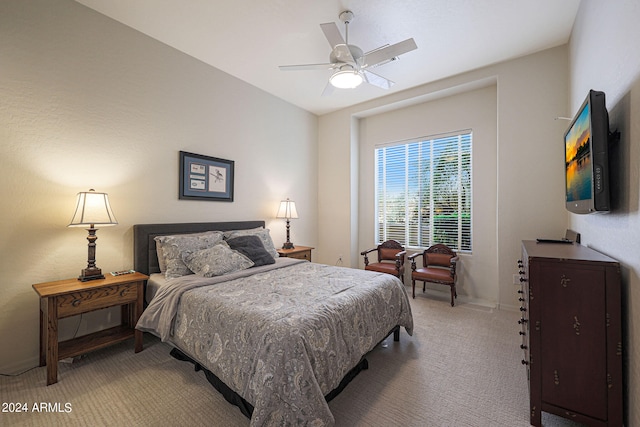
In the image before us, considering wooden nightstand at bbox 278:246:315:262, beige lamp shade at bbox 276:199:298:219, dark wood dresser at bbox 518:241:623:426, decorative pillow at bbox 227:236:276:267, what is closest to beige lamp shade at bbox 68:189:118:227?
decorative pillow at bbox 227:236:276:267

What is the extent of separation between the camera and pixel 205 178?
3449 millimetres

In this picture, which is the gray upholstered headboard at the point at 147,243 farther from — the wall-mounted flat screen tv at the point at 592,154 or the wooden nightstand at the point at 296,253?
the wall-mounted flat screen tv at the point at 592,154

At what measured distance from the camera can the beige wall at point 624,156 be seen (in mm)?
1301

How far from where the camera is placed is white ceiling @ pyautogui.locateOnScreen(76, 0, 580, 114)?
2453 millimetres

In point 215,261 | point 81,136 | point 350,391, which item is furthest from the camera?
point 215,261

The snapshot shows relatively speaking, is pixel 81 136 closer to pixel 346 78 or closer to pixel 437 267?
pixel 346 78

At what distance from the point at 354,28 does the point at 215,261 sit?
280 cm

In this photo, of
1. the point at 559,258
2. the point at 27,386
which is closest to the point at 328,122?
the point at 559,258

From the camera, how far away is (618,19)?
157cm

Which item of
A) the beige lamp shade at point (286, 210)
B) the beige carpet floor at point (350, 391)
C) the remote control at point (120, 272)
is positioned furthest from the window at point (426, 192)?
the remote control at point (120, 272)

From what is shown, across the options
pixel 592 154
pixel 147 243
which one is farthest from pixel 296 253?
pixel 592 154

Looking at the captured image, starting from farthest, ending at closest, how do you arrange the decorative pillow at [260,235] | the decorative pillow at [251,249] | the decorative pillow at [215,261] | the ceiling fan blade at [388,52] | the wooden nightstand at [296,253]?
the wooden nightstand at [296,253], the decorative pillow at [260,235], the decorative pillow at [251,249], the decorative pillow at [215,261], the ceiling fan blade at [388,52]

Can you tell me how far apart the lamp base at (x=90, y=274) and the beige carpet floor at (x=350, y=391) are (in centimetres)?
73

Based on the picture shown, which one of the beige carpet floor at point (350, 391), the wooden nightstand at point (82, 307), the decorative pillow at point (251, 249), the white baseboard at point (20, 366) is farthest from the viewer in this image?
the decorative pillow at point (251, 249)
